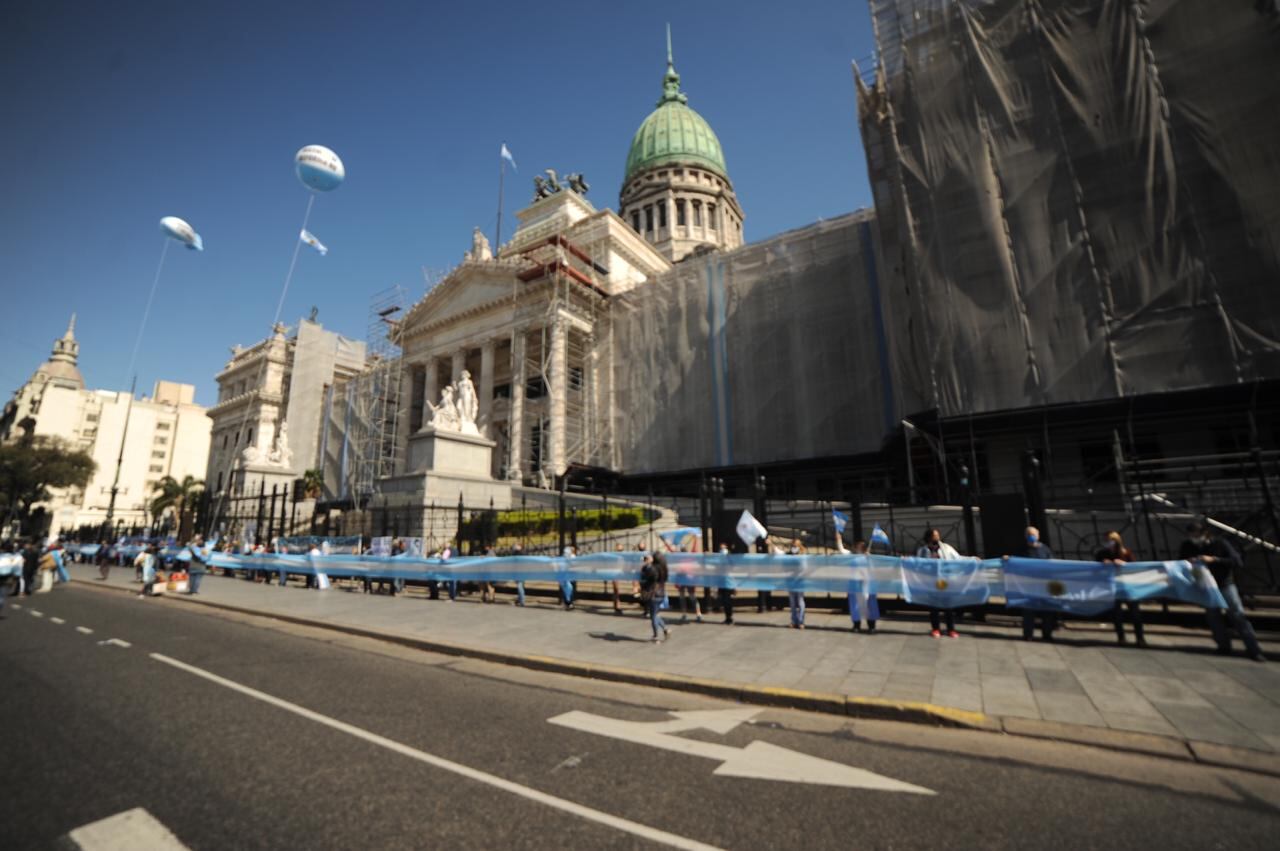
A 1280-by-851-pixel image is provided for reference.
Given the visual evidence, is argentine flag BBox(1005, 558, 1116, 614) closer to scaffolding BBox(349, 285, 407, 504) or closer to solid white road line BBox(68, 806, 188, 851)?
solid white road line BBox(68, 806, 188, 851)

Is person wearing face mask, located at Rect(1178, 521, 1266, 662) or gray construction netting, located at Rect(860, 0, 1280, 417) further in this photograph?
gray construction netting, located at Rect(860, 0, 1280, 417)

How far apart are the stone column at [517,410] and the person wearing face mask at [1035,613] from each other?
28.7m

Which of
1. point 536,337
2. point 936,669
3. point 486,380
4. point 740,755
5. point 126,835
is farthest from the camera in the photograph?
point 486,380

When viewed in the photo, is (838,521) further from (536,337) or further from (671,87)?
(671,87)

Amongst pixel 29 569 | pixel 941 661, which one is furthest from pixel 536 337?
pixel 941 661

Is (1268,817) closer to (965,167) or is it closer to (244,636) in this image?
(244,636)

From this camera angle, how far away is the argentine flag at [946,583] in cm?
922

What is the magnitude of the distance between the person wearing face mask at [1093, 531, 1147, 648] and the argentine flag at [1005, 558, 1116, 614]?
0.42 ft

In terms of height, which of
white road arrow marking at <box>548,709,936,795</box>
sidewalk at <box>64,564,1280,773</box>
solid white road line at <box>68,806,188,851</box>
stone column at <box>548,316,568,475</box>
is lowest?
white road arrow marking at <box>548,709,936,795</box>

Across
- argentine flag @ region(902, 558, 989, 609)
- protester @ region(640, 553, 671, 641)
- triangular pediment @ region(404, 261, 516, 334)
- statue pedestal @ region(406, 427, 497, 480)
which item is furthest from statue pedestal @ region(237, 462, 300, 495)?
argentine flag @ region(902, 558, 989, 609)

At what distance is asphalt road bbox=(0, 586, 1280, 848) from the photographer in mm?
3293

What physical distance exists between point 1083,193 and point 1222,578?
1698 cm

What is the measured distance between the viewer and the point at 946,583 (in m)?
9.34

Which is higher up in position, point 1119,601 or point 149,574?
point 149,574
